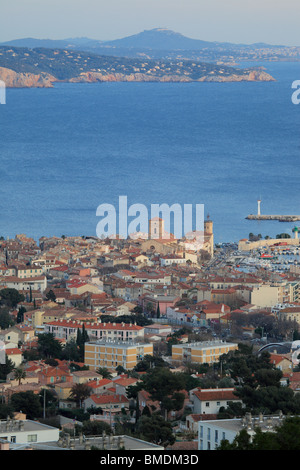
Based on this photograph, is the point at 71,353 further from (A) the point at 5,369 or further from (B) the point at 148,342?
(A) the point at 5,369

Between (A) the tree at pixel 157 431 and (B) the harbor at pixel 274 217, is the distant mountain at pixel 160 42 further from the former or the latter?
(A) the tree at pixel 157 431

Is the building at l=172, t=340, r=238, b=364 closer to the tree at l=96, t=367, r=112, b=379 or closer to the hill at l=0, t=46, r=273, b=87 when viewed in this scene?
the tree at l=96, t=367, r=112, b=379

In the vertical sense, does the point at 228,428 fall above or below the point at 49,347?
above

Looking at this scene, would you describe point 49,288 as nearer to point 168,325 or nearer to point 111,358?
point 168,325

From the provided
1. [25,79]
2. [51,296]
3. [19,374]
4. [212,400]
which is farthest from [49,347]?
[25,79]

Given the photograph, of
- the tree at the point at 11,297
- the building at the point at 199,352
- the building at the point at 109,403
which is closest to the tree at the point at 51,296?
the tree at the point at 11,297

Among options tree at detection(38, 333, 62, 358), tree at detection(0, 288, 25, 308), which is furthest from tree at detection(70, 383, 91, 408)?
tree at detection(0, 288, 25, 308)
